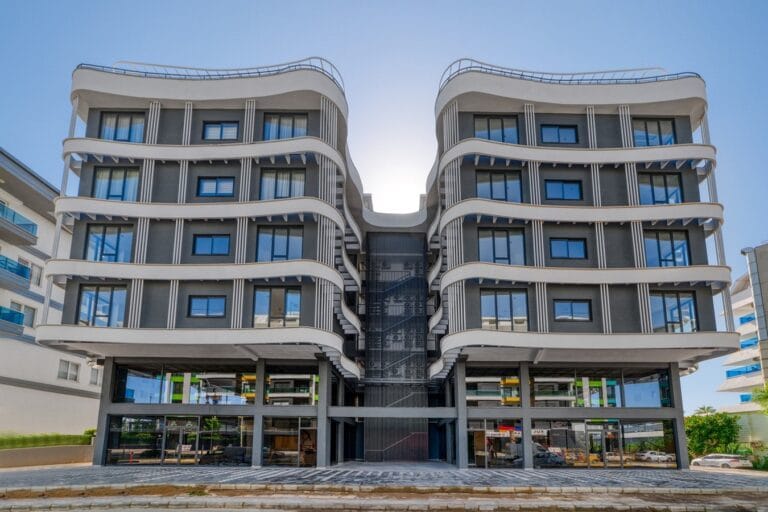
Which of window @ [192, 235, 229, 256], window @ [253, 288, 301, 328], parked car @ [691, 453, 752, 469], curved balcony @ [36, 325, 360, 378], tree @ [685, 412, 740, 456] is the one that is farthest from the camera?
tree @ [685, 412, 740, 456]

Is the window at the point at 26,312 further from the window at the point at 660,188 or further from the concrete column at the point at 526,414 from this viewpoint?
the window at the point at 660,188

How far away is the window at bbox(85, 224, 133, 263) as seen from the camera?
34.4 metres

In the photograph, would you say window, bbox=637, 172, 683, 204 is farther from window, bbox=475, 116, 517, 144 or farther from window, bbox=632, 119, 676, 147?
window, bbox=475, 116, 517, 144

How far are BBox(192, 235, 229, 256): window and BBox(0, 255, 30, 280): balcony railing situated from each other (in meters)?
15.0

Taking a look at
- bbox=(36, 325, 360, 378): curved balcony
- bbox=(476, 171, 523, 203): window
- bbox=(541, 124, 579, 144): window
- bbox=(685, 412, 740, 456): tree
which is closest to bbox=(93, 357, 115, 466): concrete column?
bbox=(36, 325, 360, 378): curved balcony

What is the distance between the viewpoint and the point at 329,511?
17812mm

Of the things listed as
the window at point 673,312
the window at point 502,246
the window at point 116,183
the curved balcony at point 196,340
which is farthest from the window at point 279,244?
the window at point 673,312

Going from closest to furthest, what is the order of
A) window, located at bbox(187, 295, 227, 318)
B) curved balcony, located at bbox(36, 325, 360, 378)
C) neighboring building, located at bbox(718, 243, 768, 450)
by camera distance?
curved balcony, located at bbox(36, 325, 360, 378) → window, located at bbox(187, 295, 227, 318) → neighboring building, located at bbox(718, 243, 768, 450)

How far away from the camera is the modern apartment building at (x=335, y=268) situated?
33.3 meters

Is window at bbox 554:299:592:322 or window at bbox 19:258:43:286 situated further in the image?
window at bbox 19:258:43:286

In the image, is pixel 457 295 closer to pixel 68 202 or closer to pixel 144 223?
pixel 144 223

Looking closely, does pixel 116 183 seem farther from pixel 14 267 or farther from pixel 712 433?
pixel 712 433

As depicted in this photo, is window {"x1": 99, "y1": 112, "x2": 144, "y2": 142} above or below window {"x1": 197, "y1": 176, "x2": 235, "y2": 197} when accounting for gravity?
A: above

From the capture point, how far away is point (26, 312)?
150 feet
